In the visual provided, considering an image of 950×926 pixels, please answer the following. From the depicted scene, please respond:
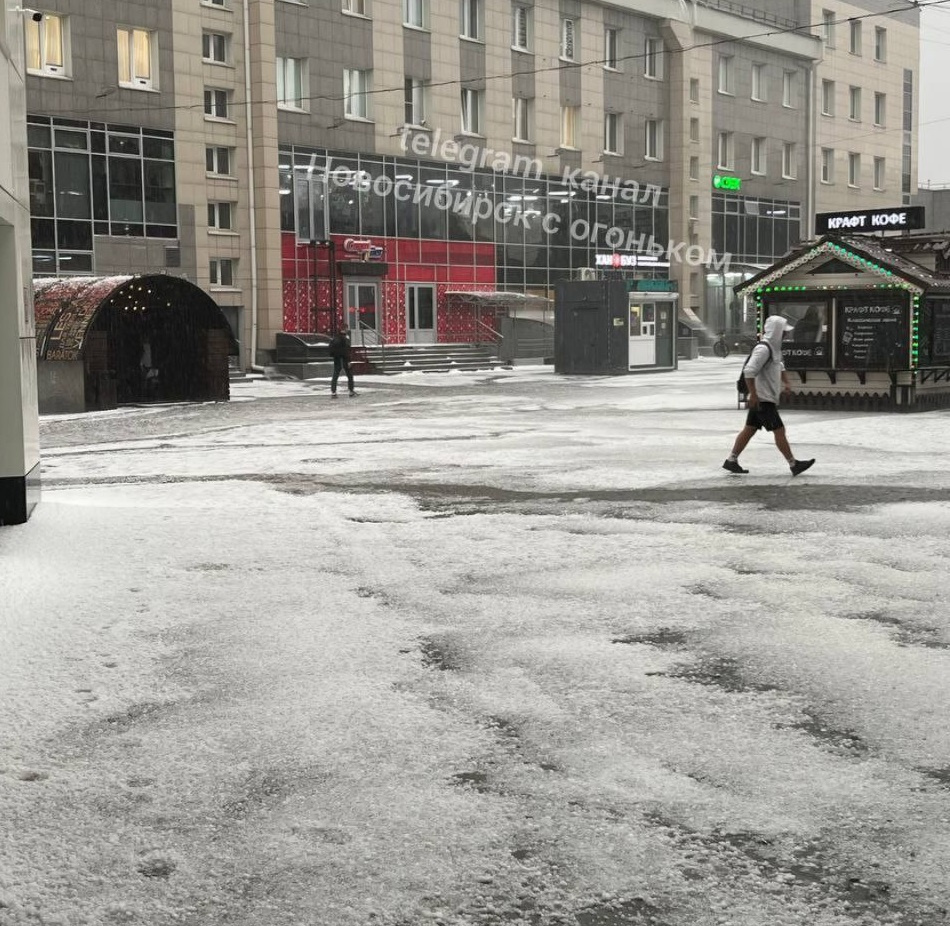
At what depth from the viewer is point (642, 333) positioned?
40844mm

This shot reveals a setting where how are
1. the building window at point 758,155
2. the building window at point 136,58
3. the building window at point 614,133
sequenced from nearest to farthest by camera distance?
the building window at point 136,58, the building window at point 614,133, the building window at point 758,155

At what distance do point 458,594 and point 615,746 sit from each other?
9.74 ft

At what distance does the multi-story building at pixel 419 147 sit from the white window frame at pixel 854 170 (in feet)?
5.42

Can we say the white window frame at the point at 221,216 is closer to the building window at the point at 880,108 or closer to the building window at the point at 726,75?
the building window at the point at 726,75

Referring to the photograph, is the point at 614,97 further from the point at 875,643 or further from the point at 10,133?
the point at 875,643

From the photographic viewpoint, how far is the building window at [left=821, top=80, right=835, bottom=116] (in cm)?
6919

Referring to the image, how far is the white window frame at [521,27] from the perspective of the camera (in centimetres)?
5297

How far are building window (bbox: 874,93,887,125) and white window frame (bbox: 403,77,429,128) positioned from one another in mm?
33011

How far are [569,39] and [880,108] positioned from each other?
988 inches

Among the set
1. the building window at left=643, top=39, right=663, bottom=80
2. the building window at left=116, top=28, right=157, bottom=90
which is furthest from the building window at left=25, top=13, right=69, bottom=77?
the building window at left=643, top=39, right=663, bottom=80

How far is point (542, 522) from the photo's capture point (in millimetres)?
10836

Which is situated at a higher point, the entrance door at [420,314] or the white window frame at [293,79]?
the white window frame at [293,79]

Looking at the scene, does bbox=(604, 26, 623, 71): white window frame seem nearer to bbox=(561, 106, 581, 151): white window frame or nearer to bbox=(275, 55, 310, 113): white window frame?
bbox=(561, 106, 581, 151): white window frame

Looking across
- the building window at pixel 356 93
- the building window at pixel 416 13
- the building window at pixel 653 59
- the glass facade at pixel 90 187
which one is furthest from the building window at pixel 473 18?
the glass facade at pixel 90 187
